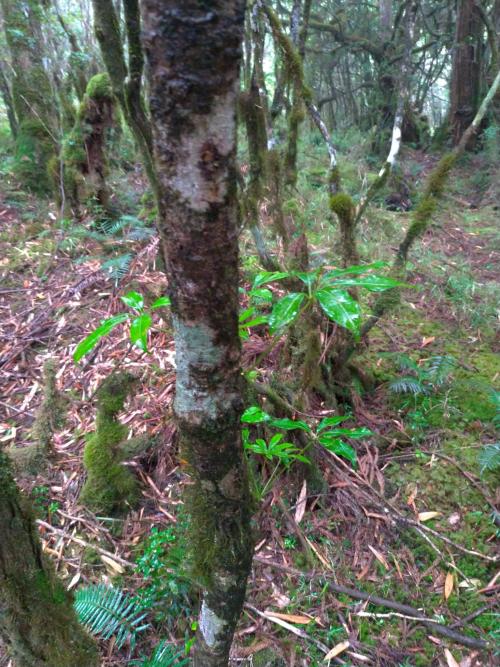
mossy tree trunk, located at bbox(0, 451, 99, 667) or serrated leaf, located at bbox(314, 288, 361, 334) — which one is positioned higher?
serrated leaf, located at bbox(314, 288, 361, 334)

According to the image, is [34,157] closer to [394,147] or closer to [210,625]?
[394,147]

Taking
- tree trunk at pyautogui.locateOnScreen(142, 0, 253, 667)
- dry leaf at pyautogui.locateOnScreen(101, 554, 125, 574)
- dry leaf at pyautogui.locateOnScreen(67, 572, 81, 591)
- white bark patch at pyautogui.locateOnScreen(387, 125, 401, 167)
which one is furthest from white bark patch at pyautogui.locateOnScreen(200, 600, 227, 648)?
white bark patch at pyautogui.locateOnScreen(387, 125, 401, 167)

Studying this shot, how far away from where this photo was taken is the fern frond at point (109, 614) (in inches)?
70.9

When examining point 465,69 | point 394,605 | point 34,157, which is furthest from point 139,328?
point 465,69

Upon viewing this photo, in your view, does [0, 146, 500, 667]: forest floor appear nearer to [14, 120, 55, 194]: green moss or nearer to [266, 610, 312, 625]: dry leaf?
[266, 610, 312, 625]: dry leaf

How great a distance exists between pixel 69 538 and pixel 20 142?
261 inches

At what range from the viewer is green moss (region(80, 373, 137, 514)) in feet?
7.63

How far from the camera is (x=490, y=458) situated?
2363 millimetres

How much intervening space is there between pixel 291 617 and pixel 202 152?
2.08 m

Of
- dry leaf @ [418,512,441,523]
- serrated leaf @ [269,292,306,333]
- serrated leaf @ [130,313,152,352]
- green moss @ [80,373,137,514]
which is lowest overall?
dry leaf @ [418,512,441,523]

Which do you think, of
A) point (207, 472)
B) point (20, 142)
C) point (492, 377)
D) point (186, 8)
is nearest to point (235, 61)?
point (186, 8)

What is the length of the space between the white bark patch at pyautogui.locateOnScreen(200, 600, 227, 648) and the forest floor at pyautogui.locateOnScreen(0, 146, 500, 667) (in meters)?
0.52

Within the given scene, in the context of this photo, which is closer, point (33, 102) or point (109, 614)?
point (109, 614)

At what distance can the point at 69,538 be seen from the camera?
222cm
